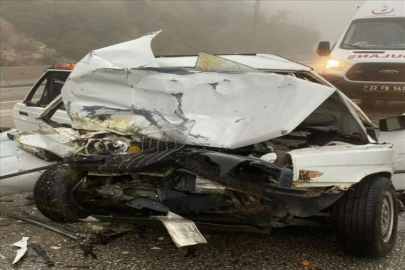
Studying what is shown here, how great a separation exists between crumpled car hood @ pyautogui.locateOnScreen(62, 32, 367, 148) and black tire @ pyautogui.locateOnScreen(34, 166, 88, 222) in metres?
0.39

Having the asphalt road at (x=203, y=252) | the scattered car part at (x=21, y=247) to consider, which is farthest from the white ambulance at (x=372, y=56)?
the scattered car part at (x=21, y=247)

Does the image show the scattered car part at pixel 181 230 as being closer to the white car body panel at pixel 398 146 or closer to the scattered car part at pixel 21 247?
the scattered car part at pixel 21 247

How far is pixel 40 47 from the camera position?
20.2 meters

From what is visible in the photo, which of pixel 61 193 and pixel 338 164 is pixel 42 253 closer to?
pixel 61 193

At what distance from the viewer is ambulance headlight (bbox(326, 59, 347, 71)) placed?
884cm

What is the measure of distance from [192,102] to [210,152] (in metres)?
0.65

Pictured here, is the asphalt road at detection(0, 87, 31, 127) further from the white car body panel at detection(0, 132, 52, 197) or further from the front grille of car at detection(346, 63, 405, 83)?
the front grille of car at detection(346, 63, 405, 83)

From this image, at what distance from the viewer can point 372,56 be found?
28.5 feet

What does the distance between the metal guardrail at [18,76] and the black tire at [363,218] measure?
1562 cm

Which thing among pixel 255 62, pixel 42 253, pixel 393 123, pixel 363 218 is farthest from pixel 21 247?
pixel 393 123

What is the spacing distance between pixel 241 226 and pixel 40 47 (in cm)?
1871

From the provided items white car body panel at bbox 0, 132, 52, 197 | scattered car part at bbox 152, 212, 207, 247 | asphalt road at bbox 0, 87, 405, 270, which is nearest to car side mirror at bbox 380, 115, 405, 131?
asphalt road at bbox 0, 87, 405, 270

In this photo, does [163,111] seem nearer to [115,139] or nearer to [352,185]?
[115,139]

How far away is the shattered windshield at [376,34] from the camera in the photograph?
29.6 ft
